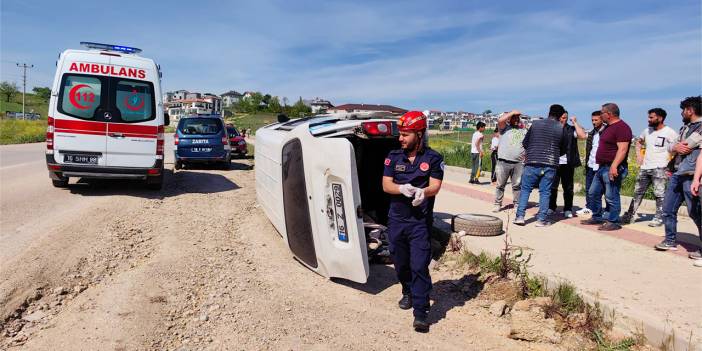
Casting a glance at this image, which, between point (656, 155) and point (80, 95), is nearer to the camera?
point (656, 155)

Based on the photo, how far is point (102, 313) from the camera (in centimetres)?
388

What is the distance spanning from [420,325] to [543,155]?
416 centimetres

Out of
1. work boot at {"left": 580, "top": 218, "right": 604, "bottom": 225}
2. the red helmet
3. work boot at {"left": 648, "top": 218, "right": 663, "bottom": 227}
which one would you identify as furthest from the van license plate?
work boot at {"left": 648, "top": 218, "right": 663, "bottom": 227}

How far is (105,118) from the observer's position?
8.87 metres

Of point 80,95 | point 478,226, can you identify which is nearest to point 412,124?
point 478,226

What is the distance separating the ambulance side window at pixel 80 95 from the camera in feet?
28.5

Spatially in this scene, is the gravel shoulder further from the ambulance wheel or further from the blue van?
the blue van

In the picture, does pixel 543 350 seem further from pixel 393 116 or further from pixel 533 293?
pixel 393 116

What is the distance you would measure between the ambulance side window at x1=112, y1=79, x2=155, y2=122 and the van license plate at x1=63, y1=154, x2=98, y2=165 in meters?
0.89

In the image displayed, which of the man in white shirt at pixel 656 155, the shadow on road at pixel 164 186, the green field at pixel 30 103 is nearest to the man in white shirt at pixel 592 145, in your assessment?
the man in white shirt at pixel 656 155

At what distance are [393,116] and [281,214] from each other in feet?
5.88

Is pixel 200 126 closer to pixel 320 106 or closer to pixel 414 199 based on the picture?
pixel 414 199

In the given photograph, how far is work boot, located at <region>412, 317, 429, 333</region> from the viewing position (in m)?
3.89

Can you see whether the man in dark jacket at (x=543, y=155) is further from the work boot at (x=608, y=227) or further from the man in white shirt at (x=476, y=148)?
the man in white shirt at (x=476, y=148)
